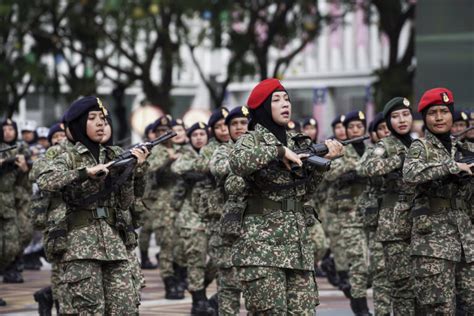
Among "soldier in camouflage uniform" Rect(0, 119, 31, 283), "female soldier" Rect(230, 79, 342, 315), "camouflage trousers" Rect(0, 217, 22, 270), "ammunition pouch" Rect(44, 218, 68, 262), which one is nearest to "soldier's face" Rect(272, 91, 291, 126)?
"female soldier" Rect(230, 79, 342, 315)

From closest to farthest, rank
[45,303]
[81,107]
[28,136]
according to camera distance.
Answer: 1. [81,107]
2. [45,303]
3. [28,136]

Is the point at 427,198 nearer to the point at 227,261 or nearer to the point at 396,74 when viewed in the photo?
the point at 227,261

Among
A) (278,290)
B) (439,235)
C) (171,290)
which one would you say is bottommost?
(171,290)

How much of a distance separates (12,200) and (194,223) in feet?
10.1

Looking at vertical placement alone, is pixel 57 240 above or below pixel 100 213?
below

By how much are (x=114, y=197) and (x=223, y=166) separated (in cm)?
237

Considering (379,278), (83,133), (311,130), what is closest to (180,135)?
(311,130)

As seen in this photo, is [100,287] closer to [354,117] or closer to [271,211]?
[271,211]

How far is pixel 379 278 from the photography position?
13.6 meters

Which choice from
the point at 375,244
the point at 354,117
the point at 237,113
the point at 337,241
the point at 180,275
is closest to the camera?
the point at 237,113

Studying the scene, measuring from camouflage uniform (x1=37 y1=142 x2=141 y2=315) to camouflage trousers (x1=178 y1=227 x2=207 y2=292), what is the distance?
4732 millimetres

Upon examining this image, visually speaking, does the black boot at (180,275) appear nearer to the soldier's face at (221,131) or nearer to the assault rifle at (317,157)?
the soldier's face at (221,131)

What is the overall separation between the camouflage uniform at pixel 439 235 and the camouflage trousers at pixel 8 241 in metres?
7.15

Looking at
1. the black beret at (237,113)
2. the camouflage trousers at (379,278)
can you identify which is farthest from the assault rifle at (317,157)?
the camouflage trousers at (379,278)
